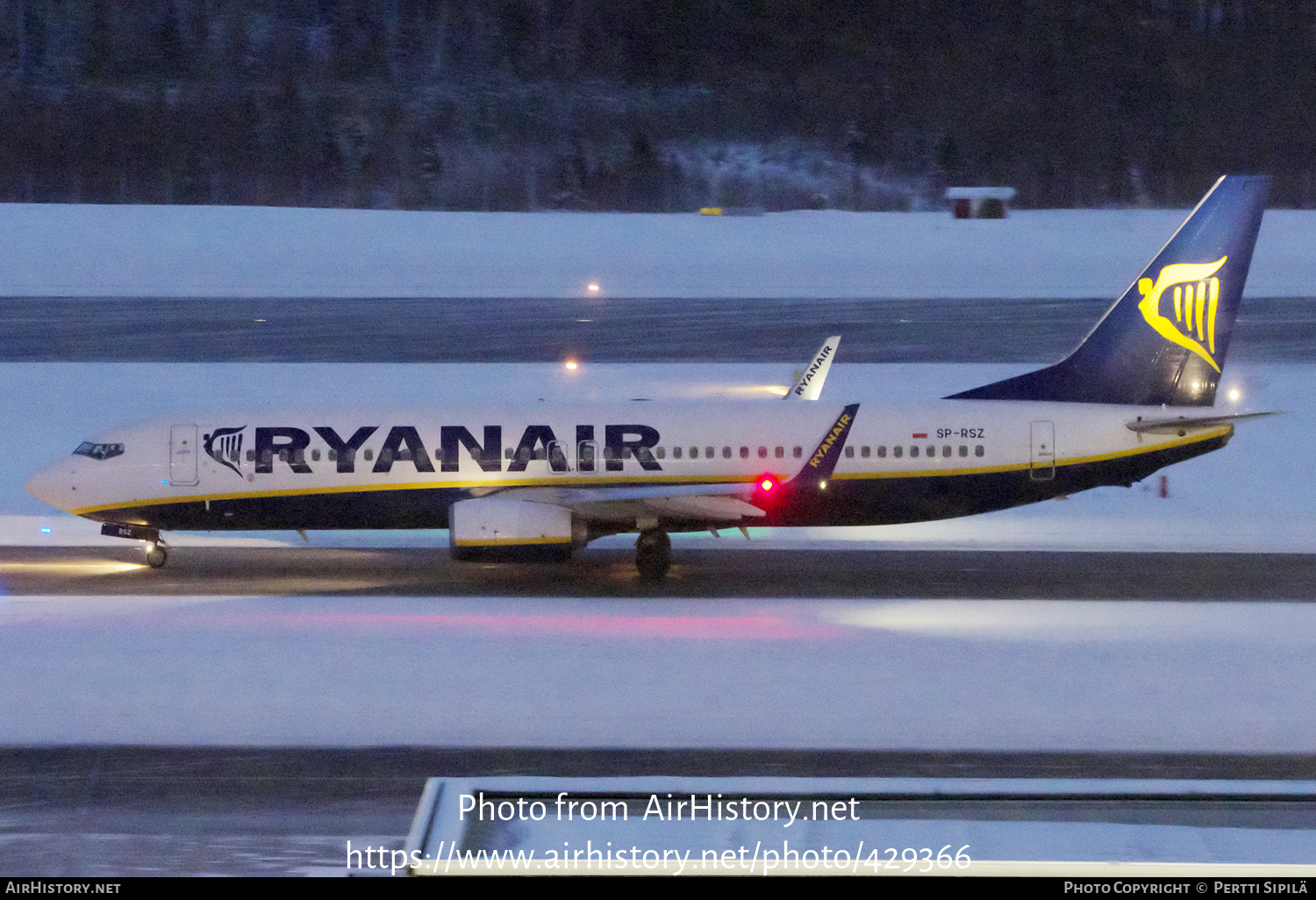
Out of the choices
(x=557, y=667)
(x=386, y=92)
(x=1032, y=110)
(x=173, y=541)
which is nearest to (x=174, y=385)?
(x=173, y=541)

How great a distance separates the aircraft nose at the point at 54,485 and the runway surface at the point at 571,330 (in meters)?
15.8

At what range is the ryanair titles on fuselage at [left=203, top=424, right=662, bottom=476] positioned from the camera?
2480 centimetres

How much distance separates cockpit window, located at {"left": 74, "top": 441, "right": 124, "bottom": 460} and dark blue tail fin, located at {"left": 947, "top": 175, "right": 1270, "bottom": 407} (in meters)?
14.7

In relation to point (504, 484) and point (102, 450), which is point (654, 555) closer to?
point (504, 484)

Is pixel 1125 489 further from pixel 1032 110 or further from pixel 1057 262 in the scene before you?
pixel 1032 110

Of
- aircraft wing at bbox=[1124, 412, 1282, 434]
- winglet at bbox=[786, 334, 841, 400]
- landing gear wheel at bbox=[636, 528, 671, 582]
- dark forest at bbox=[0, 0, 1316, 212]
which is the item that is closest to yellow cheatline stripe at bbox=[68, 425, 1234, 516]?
aircraft wing at bbox=[1124, 412, 1282, 434]

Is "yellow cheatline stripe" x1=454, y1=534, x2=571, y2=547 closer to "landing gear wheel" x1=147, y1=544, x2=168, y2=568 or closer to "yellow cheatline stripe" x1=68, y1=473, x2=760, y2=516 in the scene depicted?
"yellow cheatline stripe" x1=68, y1=473, x2=760, y2=516

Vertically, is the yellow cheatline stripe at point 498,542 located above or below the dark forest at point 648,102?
below

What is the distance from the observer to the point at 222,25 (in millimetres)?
108125

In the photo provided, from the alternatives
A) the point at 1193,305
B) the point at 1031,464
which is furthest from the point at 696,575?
the point at 1193,305

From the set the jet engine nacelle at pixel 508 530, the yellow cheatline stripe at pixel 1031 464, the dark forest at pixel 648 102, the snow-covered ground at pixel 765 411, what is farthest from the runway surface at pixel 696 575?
the dark forest at pixel 648 102

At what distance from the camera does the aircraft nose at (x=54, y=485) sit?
25.3 metres

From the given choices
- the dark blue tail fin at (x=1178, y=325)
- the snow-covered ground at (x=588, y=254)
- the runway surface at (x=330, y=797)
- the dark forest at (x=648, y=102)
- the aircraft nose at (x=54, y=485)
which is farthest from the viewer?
the dark forest at (x=648, y=102)

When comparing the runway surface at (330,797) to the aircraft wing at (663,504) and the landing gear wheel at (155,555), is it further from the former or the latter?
the landing gear wheel at (155,555)
